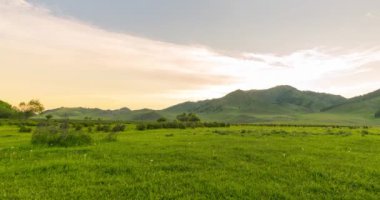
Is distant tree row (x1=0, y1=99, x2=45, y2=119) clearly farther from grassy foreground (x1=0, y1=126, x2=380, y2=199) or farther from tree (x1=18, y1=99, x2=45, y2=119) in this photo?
grassy foreground (x1=0, y1=126, x2=380, y2=199)

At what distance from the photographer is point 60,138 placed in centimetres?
3111

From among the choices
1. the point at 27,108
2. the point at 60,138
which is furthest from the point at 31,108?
the point at 60,138

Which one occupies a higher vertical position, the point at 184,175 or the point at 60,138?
the point at 60,138

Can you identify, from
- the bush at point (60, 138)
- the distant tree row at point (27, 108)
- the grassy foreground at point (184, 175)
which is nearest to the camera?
the grassy foreground at point (184, 175)

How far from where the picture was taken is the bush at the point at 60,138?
101 ft

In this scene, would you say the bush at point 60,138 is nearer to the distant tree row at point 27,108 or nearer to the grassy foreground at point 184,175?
the grassy foreground at point 184,175

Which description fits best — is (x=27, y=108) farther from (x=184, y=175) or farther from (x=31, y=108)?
(x=184, y=175)

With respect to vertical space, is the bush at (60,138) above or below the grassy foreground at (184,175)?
above

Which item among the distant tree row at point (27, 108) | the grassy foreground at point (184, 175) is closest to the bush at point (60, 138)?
the grassy foreground at point (184, 175)

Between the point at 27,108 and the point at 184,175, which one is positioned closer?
the point at 184,175

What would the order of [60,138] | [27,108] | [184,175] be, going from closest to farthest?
[184,175]
[60,138]
[27,108]

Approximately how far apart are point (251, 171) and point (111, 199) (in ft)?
27.7

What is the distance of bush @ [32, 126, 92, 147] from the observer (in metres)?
30.8

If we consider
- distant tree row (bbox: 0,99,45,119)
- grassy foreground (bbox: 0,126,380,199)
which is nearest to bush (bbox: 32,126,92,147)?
grassy foreground (bbox: 0,126,380,199)
